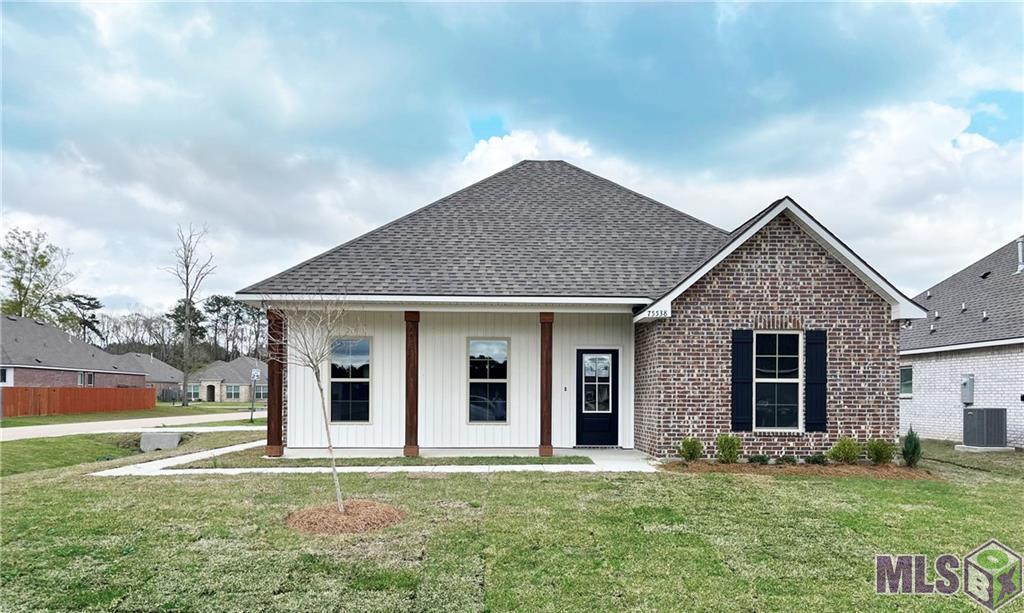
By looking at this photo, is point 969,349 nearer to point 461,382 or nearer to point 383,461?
point 461,382

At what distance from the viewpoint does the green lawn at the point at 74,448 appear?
1533 cm

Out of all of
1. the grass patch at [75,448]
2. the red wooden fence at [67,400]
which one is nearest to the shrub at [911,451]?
the grass patch at [75,448]

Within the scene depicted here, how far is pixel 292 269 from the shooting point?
1258 centimetres

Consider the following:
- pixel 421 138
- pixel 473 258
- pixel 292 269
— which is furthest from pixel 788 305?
pixel 421 138

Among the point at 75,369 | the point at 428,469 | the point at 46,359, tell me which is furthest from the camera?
the point at 75,369

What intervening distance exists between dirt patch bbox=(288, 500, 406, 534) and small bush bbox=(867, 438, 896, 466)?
322 inches

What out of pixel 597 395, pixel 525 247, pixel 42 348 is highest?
pixel 525 247

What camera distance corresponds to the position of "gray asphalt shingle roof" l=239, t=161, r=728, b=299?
12.0 metres

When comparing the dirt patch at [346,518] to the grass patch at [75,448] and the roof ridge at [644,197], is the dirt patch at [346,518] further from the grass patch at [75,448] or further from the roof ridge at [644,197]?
the roof ridge at [644,197]

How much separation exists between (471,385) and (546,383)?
1761 mm

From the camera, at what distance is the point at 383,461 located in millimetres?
11211

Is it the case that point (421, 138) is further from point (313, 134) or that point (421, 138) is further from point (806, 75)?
point (806, 75)

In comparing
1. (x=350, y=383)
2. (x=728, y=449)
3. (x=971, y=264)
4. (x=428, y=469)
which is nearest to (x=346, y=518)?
(x=428, y=469)

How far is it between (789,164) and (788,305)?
266 inches
